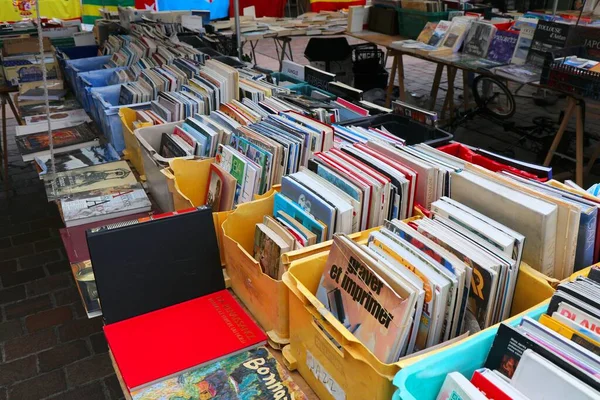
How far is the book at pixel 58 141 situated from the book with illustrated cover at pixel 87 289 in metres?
1.27

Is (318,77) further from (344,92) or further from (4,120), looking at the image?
(4,120)

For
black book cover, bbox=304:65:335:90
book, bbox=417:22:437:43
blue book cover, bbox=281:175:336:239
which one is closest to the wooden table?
black book cover, bbox=304:65:335:90

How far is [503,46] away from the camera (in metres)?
4.49

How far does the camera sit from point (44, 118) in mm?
3324

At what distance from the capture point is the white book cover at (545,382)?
0.79m

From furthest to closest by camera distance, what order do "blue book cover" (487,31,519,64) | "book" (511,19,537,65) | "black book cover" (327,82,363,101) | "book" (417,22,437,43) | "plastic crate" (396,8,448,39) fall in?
"plastic crate" (396,8,448,39) < "book" (417,22,437,43) < "blue book cover" (487,31,519,64) < "book" (511,19,537,65) < "black book cover" (327,82,363,101)

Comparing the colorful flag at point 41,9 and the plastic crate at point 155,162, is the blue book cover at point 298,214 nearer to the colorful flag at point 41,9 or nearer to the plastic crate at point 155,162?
the plastic crate at point 155,162

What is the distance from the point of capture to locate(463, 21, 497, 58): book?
4.60 m

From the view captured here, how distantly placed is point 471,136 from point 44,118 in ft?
13.2

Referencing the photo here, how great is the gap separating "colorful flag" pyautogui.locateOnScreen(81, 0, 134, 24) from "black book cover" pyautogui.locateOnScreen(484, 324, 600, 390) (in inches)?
319

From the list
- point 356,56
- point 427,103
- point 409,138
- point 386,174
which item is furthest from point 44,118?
point 427,103

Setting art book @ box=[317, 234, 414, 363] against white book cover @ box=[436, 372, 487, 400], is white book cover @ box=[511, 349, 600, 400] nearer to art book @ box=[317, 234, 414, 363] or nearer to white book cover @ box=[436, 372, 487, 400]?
white book cover @ box=[436, 372, 487, 400]

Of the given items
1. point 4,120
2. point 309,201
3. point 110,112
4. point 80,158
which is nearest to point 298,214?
point 309,201

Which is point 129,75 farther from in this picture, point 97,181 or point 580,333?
point 580,333
